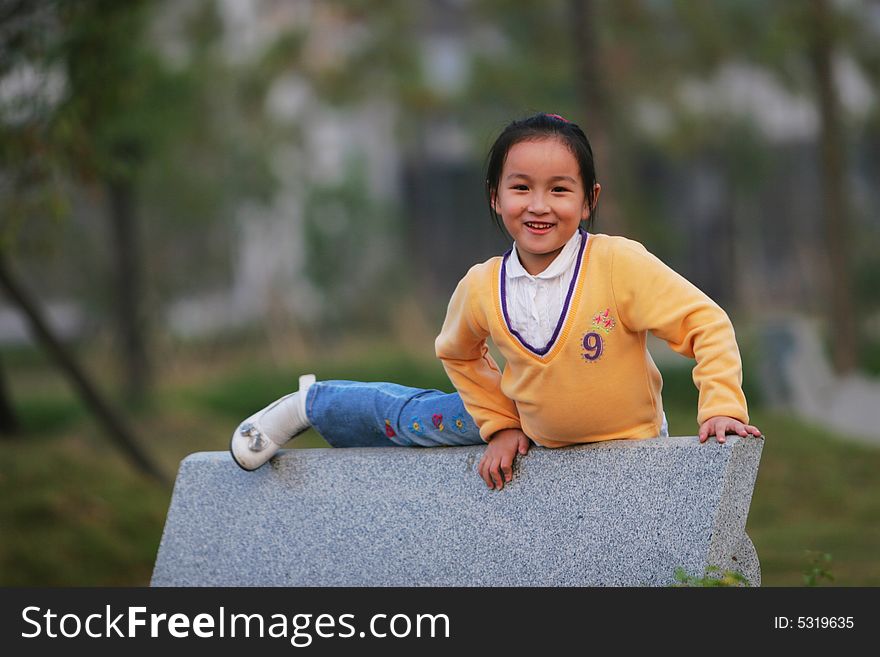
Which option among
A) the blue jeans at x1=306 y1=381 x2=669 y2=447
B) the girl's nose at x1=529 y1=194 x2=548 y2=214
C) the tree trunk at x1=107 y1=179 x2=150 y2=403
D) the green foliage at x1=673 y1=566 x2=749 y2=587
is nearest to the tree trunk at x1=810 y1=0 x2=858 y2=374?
the tree trunk at x1=107 y1=179 x2=150 y2=403

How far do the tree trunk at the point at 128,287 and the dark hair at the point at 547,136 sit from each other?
6875 millimetres

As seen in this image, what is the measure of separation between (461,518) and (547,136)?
842mm

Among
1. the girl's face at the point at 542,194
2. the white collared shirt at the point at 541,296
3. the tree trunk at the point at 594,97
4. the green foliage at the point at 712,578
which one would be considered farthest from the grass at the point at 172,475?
the tree trunk at the point at 594,97

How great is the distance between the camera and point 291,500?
293 centimetres

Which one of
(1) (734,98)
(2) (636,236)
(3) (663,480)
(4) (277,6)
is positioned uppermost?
(4) (277,6)

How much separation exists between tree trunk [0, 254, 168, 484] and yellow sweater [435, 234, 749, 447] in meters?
4.06

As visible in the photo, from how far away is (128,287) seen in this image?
362 inches

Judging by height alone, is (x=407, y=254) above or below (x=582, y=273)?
above

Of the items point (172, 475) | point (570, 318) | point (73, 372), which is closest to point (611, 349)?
point (570, 318)

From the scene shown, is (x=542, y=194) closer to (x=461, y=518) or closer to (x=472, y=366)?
(x=472, y=366)

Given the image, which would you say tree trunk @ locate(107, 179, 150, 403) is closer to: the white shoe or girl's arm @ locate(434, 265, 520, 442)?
the white shoe

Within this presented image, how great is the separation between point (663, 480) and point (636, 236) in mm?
9640
